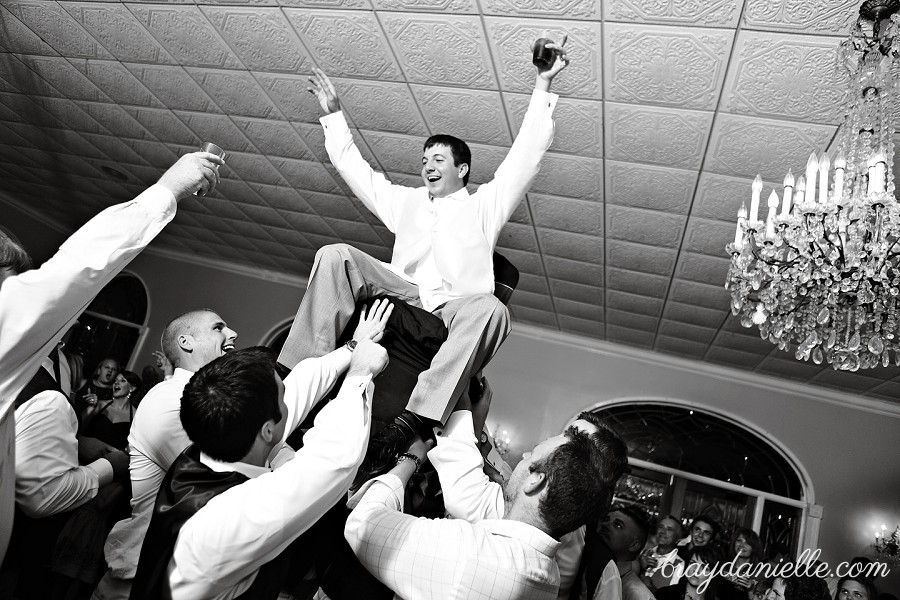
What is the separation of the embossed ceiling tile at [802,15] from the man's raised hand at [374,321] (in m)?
2.10

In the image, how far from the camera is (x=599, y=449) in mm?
1570

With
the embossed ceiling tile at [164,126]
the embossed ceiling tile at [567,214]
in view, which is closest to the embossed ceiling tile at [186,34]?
the embossed ceiling tile at [164,126]

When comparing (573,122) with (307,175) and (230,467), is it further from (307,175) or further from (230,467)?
(230,467)

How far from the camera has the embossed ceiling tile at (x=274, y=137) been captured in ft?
15.7

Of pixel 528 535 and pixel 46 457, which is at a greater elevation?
pixel 528 535

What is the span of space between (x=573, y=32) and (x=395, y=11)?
94 cm

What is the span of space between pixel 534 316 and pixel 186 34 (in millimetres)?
4810

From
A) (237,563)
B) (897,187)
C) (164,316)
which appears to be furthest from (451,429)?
(164,316)

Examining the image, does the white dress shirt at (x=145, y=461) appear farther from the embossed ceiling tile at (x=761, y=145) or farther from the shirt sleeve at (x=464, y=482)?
the embossed ceiling tile at (x=761, y=145)

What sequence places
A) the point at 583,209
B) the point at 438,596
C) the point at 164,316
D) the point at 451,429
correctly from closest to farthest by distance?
the point at 438,596
the point at 451,429
the point at 583,209
the point at 164,316

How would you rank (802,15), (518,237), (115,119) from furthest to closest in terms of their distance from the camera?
1. (518,237)
2. (115,119)
3. (802,15)

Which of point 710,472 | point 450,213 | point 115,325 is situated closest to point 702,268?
point 710,472

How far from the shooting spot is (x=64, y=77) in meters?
4.91

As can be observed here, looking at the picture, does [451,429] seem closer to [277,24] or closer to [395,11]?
[395,11]
